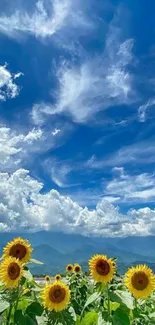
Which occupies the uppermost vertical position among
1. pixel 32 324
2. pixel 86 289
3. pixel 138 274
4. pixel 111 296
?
pixel 86 289

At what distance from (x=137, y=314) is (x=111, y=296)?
49cm

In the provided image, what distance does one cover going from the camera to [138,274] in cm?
555

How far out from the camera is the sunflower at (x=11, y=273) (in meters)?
4.83

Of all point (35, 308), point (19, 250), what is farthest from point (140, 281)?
point (19, 250)

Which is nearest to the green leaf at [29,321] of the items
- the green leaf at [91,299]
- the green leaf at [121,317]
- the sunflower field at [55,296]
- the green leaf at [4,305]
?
the sunflower field at [55,296]

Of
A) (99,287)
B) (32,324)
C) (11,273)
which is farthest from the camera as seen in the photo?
(99,287)

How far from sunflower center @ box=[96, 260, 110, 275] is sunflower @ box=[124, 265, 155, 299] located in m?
0.31

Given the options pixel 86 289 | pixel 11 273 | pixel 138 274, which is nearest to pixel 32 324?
pixel 11 273

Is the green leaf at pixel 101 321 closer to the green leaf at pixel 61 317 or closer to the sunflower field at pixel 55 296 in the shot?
the sunflower field at pixel 55 296

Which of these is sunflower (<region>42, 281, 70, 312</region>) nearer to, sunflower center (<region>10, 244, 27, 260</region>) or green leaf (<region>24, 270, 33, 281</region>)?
green leaf (<region>24, 270, 33, 281</region>)

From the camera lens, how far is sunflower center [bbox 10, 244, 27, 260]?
17.8ft

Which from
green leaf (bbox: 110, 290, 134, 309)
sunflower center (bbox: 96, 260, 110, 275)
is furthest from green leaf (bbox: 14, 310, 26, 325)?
sunflower center (bbox: 96, 260, 110, 275)

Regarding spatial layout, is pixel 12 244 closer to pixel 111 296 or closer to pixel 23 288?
pixel 23 288

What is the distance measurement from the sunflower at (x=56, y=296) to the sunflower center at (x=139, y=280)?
40.7 inches
